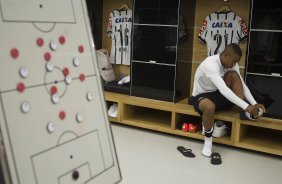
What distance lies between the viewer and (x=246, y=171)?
287 centimetres

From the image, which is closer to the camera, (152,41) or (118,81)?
(152,41)

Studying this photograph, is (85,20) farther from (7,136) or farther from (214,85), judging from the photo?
(214,85)

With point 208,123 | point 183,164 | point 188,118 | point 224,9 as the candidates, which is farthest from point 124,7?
point 183,164

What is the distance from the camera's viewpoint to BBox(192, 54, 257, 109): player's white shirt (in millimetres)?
3083

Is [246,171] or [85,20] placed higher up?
[85,20]

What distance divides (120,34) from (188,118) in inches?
57.8

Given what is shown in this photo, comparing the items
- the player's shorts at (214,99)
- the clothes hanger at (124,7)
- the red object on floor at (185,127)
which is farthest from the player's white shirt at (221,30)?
the clothes hanger at (124,7)

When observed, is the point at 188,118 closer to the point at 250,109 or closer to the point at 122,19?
the point at 250,109

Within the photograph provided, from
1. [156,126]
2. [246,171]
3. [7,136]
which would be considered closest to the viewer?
[7,136]

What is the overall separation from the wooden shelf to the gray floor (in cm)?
10

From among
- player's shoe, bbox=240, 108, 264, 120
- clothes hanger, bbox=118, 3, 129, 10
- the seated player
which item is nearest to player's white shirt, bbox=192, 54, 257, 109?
the seated player

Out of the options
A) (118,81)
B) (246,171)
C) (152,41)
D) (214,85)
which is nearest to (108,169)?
(246,171)

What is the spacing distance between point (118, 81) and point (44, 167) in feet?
11.8

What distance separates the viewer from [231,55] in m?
3.13
